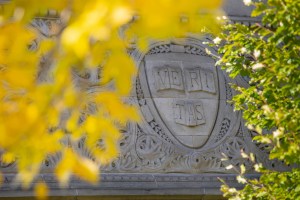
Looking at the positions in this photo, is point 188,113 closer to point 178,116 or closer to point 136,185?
point 178,116

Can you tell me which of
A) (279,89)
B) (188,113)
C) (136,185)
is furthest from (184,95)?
(279,89)

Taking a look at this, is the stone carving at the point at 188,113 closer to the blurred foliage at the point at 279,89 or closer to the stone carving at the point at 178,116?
the stone carving at the point at 178,116

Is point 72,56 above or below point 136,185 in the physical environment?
below

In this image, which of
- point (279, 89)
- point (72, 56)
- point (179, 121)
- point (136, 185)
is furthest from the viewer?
point (179, 121)

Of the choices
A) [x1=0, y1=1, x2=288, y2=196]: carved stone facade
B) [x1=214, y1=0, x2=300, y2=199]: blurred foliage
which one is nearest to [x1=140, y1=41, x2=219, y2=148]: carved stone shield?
[x1=0, y1=1, x2=288, y2=196]: carved stone facade

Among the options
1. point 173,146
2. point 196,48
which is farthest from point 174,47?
point 173,146

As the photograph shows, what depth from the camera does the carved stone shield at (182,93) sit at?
7.71 metres

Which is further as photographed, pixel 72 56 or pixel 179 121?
pixel 179 121

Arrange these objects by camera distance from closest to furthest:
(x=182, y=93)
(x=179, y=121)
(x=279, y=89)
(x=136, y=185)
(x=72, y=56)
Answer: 1. (x=72, y=56)
2. (x=279, y=89)
3. (x=136, y=185)
4. (x=179, y=121)
5. (x=182, y=93)

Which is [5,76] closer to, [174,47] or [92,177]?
[92,177]

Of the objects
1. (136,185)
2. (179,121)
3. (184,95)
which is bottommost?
(136,185)

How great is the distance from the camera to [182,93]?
7824 millimetres

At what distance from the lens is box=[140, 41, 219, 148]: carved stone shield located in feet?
25.3

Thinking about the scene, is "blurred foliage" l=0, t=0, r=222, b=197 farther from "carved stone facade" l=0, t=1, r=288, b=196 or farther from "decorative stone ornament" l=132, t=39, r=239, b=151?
"decorative stone ornament" l=132, t=39, r=239, b=151
